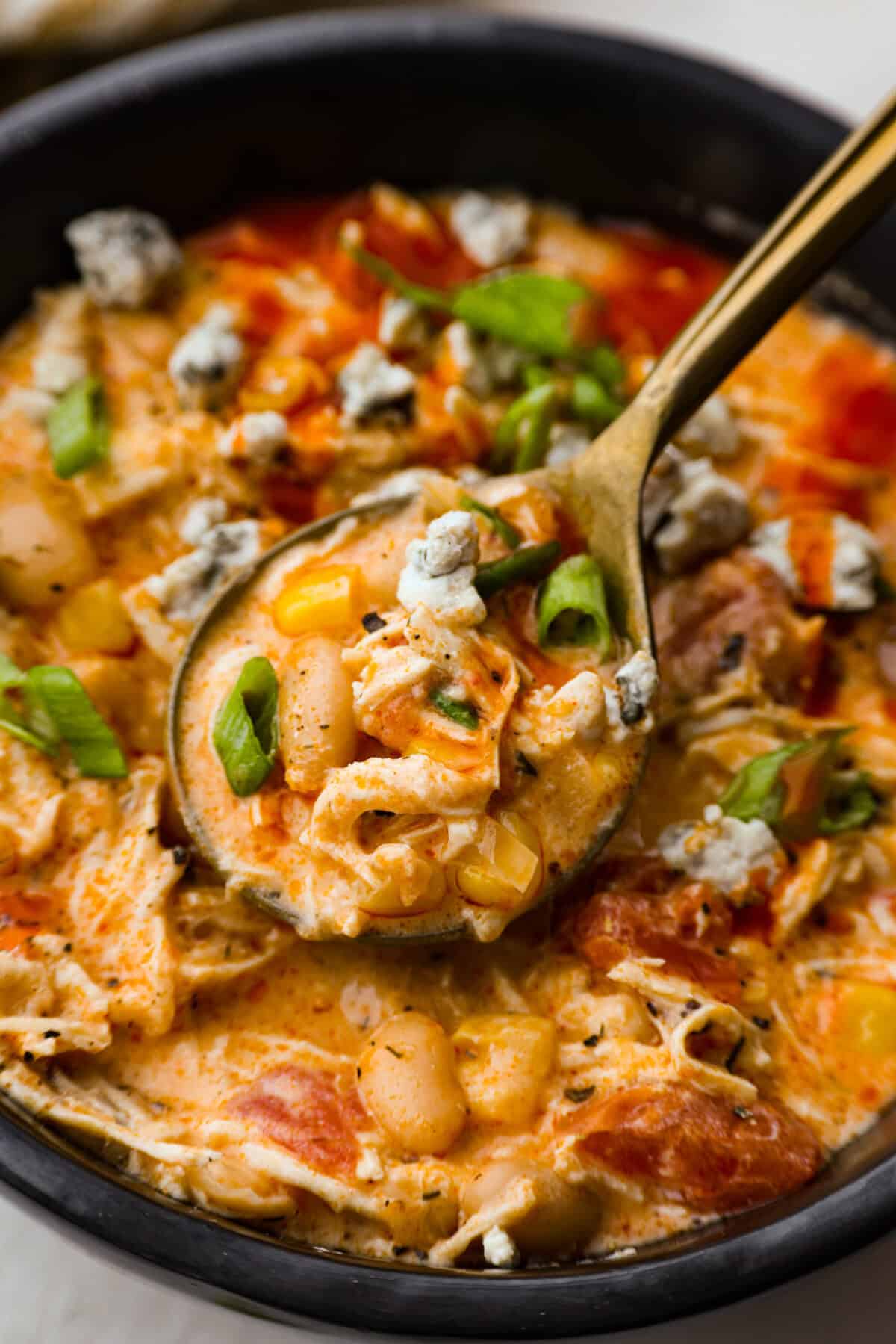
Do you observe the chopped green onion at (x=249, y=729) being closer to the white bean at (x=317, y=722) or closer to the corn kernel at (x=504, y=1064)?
the white bean at (x=317, y=722)

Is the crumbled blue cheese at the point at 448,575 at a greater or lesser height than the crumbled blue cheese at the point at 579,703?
greater

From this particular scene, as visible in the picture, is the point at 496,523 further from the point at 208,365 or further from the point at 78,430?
the point at 78,430

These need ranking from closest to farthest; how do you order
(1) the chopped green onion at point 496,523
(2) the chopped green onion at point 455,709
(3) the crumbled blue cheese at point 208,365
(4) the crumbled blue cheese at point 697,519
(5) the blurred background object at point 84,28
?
1. (2) the chopped green onion at point 455,709
2. (1) the chopped green onion at point 496,523
3. (4) the crumbled blue cheese at point 697,519
4. (3) the crumbled blue cheese at point 208,365
5. (5) the blurred background object at point 84,28

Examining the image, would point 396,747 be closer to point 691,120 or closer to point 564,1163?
point 564,1163

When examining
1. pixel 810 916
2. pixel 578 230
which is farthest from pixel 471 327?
pixel 810 916

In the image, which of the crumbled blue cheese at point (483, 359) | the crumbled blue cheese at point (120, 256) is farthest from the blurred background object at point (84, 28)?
the crumbled blue cheese at point (483, 359)

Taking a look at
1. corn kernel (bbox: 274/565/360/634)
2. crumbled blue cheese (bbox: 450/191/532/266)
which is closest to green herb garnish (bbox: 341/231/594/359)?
crumbled blue cheese (bbox: 450/191/532/266)
